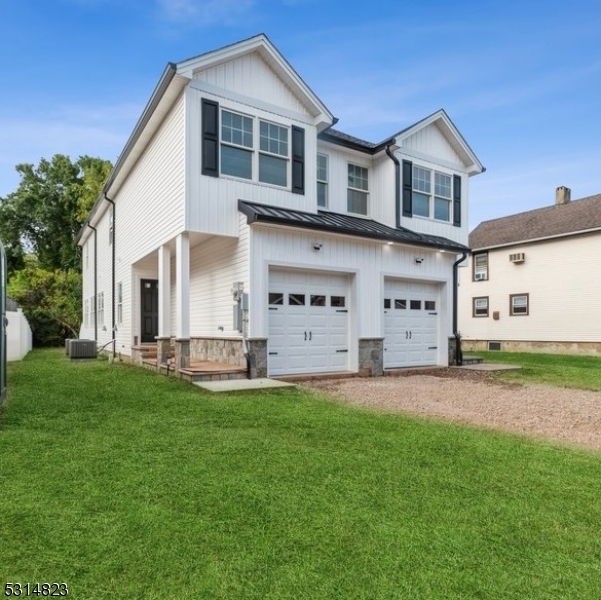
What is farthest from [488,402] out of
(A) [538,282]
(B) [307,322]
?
(A) [538,282]

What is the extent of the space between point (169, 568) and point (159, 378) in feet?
22.6

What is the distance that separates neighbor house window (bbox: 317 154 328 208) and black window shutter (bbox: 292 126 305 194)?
4.34 ft

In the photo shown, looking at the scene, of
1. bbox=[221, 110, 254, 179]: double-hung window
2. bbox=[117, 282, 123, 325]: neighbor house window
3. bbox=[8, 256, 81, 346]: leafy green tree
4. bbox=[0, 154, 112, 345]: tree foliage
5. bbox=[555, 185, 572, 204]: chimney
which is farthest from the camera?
bbox=[0, 154, 112, 345]: tree foliage

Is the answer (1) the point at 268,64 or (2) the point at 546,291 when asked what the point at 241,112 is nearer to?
(1) the point at 268,64

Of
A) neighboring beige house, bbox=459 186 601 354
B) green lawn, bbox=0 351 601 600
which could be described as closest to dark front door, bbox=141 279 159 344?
green lawn, bbox=0 351 601 600

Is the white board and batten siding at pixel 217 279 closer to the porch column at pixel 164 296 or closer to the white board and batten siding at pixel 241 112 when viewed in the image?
the white board and batten siding at pixel 241 112

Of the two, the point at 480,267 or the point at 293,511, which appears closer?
the point at 293,511

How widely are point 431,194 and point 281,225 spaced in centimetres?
619

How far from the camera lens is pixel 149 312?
13.5 meters

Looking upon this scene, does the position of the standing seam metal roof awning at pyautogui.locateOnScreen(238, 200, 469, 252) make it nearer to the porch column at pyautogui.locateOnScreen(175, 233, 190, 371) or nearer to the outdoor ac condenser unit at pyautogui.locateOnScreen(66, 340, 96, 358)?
the porch column at pyautogui.locateOnScreen(175, 233, 190, 371)

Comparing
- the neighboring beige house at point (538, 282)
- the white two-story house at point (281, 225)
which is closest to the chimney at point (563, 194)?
the neighboring beige house at point (538, 282)

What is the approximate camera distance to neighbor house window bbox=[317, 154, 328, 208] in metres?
11.4

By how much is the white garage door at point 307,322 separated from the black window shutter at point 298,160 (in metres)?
2.13

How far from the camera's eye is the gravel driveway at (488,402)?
5.21 metres
